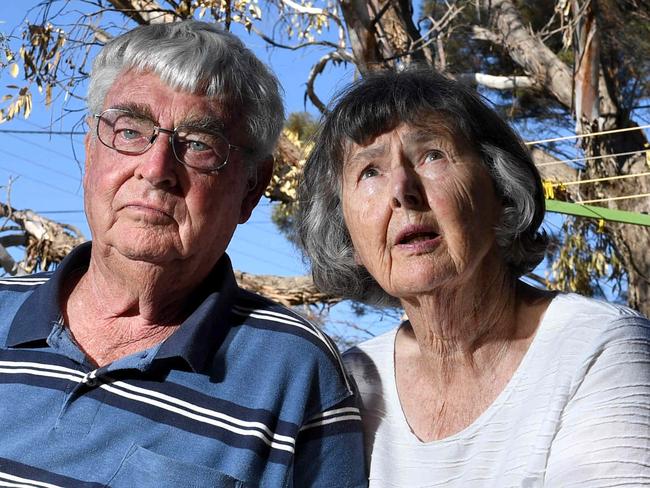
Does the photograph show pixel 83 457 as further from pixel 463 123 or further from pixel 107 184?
pixel 463 123

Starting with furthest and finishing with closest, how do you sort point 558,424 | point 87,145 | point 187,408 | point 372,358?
point 372,358 → point 87,145 → point 187,408 → point 558,424

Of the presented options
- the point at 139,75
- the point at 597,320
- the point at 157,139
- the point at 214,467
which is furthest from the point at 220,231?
the point at 597,320

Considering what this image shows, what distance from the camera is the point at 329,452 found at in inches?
86.3

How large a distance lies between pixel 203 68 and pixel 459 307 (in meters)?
0.87

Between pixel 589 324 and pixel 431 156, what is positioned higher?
pixel 431 156

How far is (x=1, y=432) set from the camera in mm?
2139

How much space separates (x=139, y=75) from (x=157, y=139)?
19 cm

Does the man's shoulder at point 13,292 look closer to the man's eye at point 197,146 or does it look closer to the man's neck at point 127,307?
the man's neck at point 127,307

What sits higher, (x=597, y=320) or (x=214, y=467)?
(x=597, y=320)

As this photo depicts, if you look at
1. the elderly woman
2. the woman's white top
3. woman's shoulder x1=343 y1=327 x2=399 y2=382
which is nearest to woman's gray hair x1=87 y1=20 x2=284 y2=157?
the elderly woman

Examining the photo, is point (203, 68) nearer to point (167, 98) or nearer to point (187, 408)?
point (167, 98)

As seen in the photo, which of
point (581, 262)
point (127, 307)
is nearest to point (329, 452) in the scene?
point (127, 307)

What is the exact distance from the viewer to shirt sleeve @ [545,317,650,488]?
73.0 inches

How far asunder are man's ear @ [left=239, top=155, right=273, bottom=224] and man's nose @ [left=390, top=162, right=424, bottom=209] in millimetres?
382
